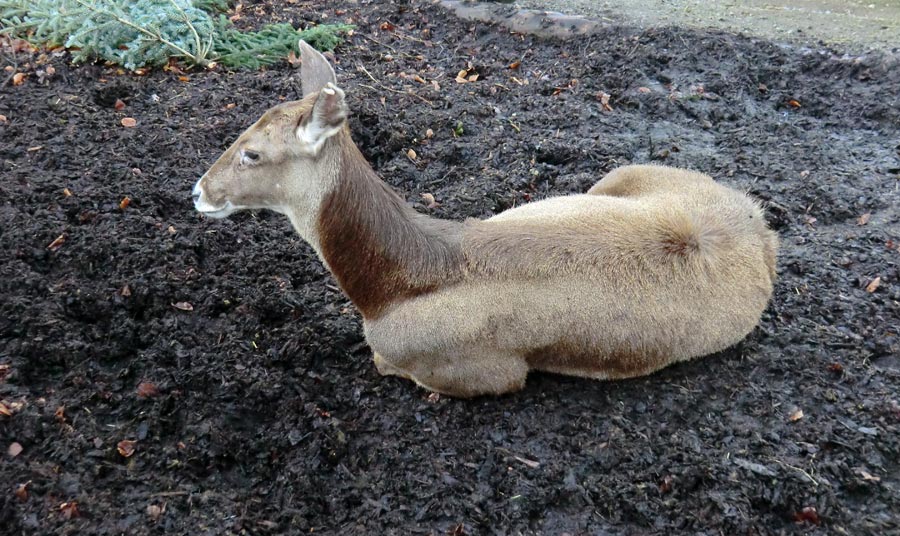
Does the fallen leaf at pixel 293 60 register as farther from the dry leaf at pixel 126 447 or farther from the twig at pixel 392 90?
the dry leaf at pixel 126 447

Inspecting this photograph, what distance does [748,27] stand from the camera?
31.2 feet

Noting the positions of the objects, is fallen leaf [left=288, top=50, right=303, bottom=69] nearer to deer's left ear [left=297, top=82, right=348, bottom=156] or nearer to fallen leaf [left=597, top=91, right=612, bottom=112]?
fallen leaf [left=597, top=91, right=612, bottom=112]

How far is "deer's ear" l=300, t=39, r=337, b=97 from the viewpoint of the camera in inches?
178

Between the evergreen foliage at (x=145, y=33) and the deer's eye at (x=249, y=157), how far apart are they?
421 cm

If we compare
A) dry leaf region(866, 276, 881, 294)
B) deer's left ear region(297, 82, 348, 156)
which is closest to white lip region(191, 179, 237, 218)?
deer's left ear region(297, 82, 348, 156)

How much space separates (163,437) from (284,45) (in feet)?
18.0

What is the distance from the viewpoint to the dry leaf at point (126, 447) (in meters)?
3.94

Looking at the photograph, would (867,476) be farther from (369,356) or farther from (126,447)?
(126,447)

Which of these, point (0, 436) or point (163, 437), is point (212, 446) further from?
point (0, 436)

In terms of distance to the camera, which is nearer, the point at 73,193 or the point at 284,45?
the point at 73,193

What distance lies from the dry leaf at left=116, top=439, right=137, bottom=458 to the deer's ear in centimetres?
231

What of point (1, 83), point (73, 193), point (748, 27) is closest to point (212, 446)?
point (73, 193)

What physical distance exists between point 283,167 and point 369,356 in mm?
1387

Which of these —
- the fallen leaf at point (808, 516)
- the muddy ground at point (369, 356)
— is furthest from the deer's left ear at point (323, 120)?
the fallen leaf at point (808, 516)
